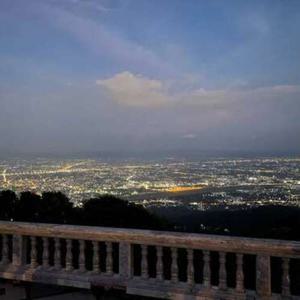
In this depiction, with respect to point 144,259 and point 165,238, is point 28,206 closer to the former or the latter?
point 144,259

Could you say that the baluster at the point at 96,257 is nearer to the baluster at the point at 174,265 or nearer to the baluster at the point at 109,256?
the baluster at the point at 109,256

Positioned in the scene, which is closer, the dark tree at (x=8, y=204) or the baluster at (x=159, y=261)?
the baluster at (x=159, y=261)

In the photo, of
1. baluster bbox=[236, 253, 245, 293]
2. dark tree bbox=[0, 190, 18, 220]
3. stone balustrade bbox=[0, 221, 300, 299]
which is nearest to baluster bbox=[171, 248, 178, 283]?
stone balustrade bbox=[0, 221, 300, 299]

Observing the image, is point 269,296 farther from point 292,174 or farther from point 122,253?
point 292,174

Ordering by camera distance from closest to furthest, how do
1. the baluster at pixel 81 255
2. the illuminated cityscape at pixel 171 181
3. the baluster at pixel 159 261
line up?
the baluster at pixel 159 261 < the baluster at pixel 81 255 < the illuminated cityscape at pixel 171 181

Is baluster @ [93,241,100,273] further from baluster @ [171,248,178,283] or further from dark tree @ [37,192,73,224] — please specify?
dark tree @ [37,192,73,224]

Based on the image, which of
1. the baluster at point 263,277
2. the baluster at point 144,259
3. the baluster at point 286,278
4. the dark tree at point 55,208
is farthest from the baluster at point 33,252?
the dark tree at point 55,208

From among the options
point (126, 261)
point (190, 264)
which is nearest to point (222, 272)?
point (190, 264)

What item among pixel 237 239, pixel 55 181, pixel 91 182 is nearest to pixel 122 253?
pixel 237 239

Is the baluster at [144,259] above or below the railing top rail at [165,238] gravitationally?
below
